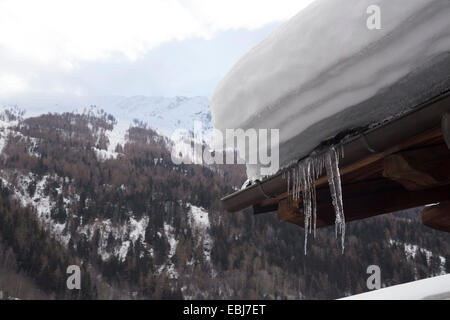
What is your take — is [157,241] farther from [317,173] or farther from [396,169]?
[396,169]

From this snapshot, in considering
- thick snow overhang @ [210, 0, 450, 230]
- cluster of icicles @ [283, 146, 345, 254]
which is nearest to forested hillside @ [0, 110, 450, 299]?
cluster of icicles @ [283, 146, 345, 254]

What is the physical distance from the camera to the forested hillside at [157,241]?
146ft

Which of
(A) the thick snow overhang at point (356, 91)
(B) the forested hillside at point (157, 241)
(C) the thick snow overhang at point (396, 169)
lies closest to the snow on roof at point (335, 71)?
(A) the thick snow overhang at point (356, 91)

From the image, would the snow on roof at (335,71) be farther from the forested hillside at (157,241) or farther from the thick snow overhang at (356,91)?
the forested hillside at (157,241)

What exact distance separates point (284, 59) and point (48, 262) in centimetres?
4958

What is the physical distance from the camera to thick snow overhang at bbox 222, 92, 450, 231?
1113 mm

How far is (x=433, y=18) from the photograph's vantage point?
1.08 m

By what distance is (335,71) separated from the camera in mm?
1328

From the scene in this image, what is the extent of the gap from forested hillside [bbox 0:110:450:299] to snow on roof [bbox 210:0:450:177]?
44.1 meters

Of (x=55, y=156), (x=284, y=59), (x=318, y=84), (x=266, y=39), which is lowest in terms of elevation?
(x=318, y=84)

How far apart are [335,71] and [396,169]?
0.45 m
